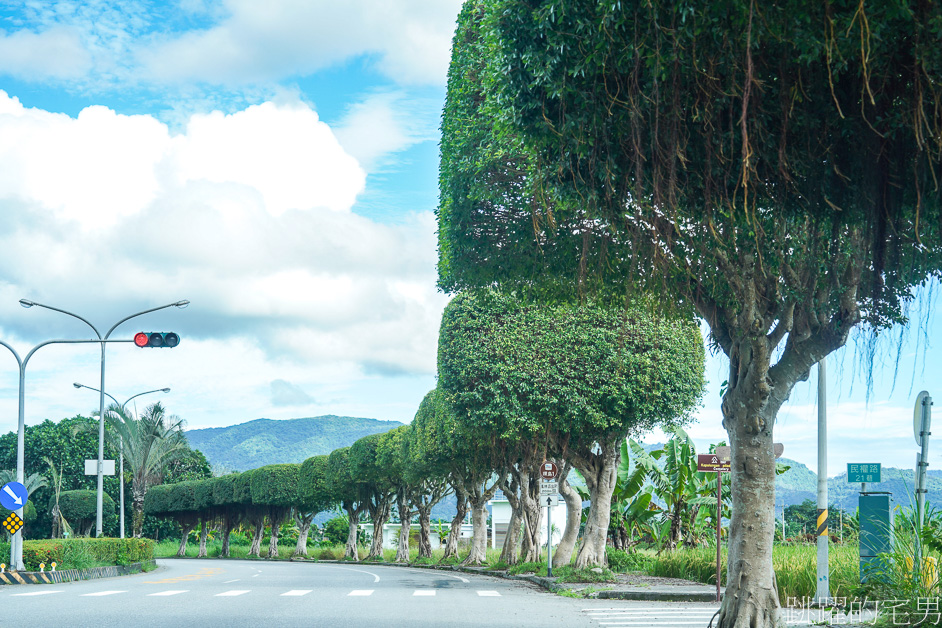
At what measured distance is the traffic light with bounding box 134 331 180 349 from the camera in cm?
2094

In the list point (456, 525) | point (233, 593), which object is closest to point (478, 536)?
point (456, 525)

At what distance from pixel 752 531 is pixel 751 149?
518 centimetres

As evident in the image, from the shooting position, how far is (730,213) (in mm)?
7117

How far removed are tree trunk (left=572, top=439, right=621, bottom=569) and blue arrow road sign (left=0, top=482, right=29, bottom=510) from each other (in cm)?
1408

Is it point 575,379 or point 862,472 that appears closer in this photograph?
point 862,472

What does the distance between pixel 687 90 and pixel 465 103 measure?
5764mm

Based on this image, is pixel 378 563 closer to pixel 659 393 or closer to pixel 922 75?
pixel 659 393

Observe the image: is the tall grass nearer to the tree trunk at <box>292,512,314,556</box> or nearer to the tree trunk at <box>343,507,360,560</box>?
the tree trunk at <box>343,507,360,560</box>

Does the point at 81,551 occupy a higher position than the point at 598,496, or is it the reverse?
the point at 598,496

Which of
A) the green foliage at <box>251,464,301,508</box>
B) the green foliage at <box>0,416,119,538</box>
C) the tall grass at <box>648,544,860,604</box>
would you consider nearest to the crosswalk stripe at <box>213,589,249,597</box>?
the tall grass at <box>648,544,860,604</box>

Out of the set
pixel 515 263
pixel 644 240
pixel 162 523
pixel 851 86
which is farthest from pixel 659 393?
pixel 162 523

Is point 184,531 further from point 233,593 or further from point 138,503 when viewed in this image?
point 233,593

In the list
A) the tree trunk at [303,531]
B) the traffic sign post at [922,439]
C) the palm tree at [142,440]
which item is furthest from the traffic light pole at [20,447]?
the tree trunk at [303,531]

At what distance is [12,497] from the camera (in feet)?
74.5
